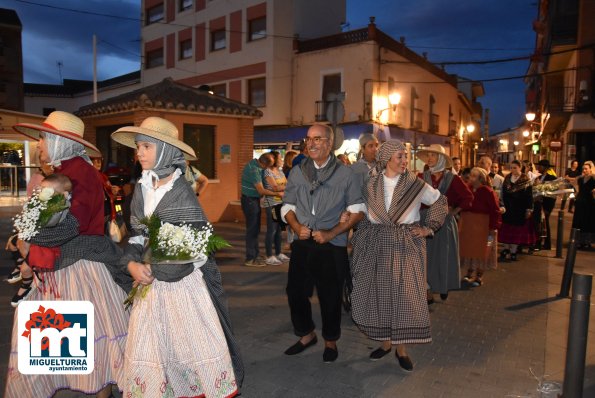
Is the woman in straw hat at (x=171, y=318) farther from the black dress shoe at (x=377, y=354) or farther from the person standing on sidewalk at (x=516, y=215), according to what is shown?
the person standing on sidewalk at (x=516, y=215)

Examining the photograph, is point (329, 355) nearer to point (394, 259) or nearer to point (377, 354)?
point (377, 354)

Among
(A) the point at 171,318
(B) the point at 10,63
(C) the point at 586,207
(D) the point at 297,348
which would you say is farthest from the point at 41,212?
(B) the point at 10,63

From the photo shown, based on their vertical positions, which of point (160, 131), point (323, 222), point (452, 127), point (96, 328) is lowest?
point (96, 328)

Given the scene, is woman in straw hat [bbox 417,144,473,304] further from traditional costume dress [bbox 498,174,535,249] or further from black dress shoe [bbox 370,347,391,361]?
traditional costume dress [bbox 498,174,535,249]

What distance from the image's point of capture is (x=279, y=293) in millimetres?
6539

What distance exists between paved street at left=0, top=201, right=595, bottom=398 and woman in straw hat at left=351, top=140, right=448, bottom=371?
369mm

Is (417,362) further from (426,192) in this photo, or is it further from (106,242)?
(106,242)

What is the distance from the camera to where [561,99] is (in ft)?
83.5

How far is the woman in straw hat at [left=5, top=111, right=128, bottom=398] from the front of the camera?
10.1 feet

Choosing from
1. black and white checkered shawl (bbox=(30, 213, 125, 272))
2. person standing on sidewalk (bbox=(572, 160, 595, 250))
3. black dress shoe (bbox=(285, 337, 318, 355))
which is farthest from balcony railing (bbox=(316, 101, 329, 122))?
black and white checkered shawl (bbox=(30, 213, 125, 272))

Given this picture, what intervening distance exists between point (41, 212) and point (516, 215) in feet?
28.5

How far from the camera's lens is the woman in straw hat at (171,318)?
283 centimetres

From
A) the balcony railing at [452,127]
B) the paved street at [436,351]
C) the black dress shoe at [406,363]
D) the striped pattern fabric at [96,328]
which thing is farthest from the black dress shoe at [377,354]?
the balcony railing at [452,127]

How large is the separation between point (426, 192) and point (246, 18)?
2364 cm
